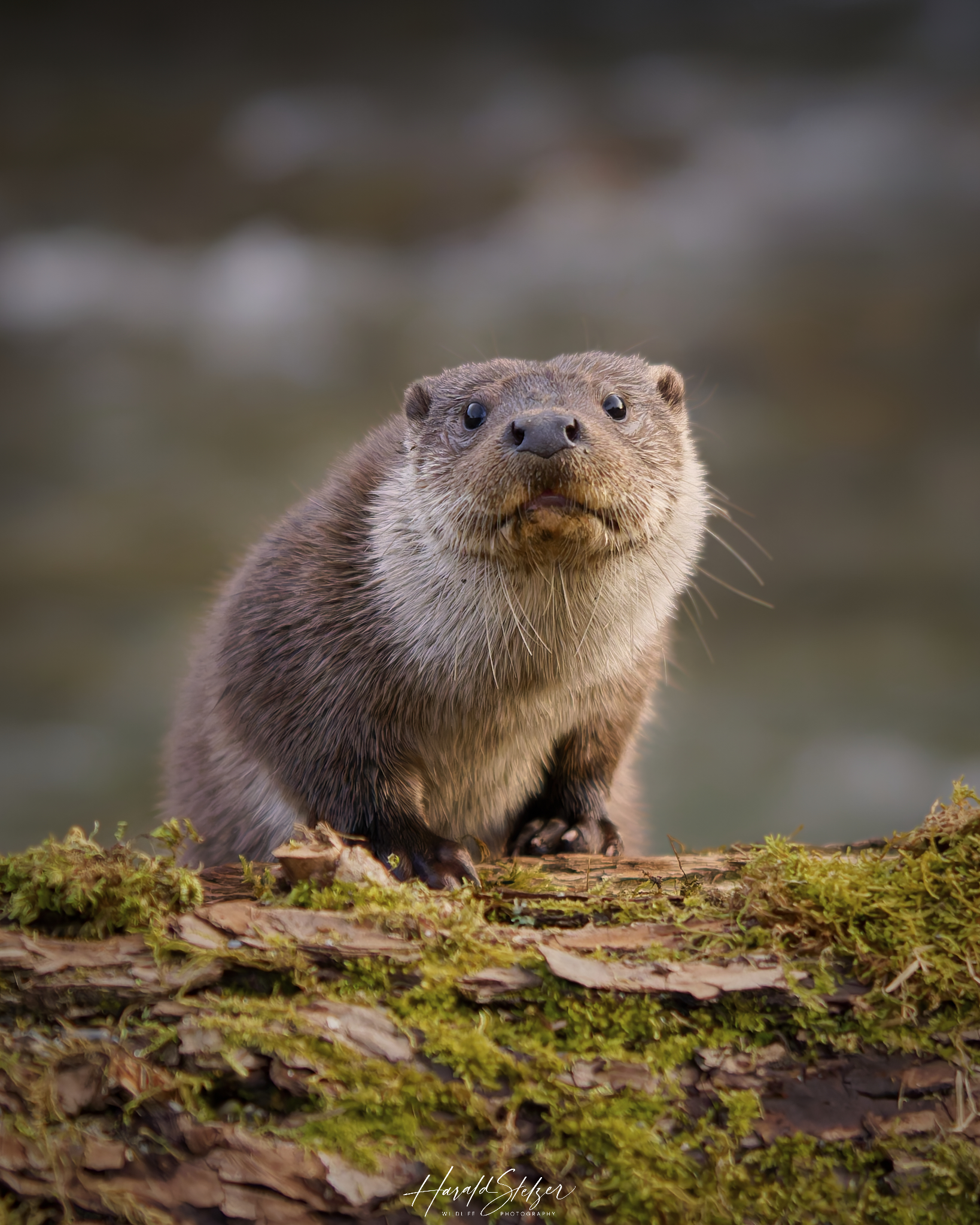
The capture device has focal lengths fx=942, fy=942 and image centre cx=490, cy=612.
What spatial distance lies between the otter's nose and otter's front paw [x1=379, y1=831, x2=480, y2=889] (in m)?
1.08

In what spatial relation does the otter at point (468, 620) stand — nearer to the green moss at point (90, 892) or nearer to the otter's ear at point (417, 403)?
the otter's ear at point (417, 403)

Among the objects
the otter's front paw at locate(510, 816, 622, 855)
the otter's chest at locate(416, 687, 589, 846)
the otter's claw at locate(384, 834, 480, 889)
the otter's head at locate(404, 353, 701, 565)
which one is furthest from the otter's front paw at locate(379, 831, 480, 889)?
the otter's head at locate(404, 353, 701, 565)

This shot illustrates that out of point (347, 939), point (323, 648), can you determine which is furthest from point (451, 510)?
point (347, 939)

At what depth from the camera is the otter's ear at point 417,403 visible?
2916 mm

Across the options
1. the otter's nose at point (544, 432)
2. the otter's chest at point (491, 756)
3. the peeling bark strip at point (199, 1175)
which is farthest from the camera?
the otter's chest at point (491, 756)

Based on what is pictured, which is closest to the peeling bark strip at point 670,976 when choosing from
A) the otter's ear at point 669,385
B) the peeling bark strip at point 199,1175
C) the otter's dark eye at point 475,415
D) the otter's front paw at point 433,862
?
the peeling bark strip at point 199,1175

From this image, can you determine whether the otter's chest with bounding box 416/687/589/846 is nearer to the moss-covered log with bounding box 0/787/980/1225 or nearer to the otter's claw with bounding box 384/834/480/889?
the otter's claw with bounding box 384/834/480/889

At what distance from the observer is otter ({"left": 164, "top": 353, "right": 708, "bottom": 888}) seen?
8.12 feet

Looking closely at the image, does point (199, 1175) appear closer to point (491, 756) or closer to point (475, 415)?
point (491, 756)

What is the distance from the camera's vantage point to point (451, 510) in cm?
255

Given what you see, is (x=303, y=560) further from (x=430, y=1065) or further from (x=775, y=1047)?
(x=775, y=1047)

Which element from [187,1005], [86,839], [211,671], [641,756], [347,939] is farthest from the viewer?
[641,756]

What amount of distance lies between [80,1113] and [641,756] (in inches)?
114

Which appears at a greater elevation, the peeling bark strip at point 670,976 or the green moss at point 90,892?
the peeling bark strip at point 670,976
